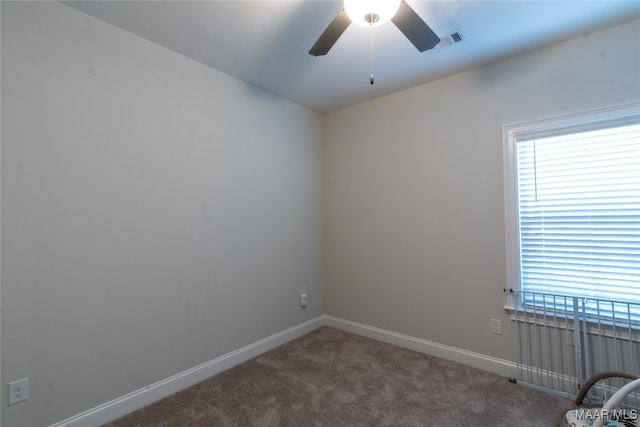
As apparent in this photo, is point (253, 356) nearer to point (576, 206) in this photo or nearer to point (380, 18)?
point (380, 18)

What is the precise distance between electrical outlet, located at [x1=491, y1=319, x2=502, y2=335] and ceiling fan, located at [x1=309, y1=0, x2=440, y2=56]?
222 centimetres

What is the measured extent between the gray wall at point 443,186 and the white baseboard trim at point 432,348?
0.20 ft

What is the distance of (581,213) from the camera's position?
2.17 m

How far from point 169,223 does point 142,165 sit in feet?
1.53

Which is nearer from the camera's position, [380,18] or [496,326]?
[380,18]

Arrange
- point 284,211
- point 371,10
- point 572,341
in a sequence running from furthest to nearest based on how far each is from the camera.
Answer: point 284,211 < point 572,341 < point 371,10

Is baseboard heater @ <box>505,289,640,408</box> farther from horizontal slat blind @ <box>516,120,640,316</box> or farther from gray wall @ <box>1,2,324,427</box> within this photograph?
gray wall @ <box>1,2,324,427</box>

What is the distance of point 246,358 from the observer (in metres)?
2.76

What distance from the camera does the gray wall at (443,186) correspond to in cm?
220

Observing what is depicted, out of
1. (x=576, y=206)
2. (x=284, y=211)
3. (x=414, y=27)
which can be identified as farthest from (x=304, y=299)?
(x=414, y=27)

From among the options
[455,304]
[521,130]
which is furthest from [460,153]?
[455,304]

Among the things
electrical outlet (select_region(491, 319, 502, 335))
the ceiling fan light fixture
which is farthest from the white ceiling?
electrical outlet (select_region(491, 319, 502, 335))

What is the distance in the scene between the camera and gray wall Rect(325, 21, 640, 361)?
2.20 meters

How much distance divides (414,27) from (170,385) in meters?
2.88
